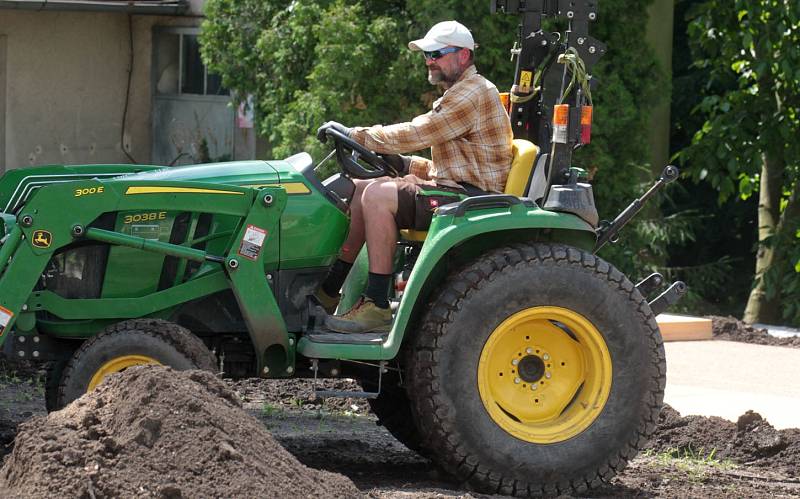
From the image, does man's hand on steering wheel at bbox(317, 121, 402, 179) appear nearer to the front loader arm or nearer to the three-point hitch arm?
the front loader arm

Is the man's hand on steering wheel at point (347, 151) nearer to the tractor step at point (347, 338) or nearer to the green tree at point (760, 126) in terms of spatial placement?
the tractor step at point (347, 338)

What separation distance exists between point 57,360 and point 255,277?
892 millimetres

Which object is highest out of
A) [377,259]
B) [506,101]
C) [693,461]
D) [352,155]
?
[506,101]

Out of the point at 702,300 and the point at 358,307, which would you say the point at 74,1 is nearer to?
the point at 702,300

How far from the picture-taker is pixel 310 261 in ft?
20.2

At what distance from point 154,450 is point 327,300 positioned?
158 cm

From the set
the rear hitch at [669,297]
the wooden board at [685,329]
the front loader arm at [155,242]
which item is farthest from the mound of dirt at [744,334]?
the front loader arm at [155,242]

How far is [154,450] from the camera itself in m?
4.85

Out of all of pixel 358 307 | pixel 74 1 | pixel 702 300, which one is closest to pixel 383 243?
pixel 358 307

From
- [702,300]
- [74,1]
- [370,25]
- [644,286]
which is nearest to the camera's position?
[644,286]

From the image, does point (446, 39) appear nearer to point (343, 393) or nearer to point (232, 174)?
point (232, 174)

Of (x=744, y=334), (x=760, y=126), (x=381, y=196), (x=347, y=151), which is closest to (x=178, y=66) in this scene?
(x=760, y=126)

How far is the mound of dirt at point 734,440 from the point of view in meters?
7.03

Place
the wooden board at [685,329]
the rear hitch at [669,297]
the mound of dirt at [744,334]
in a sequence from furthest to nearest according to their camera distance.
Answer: the mound of dirt at [744,334], the wooden board at [685,329], the rear hitch at [669,297]
